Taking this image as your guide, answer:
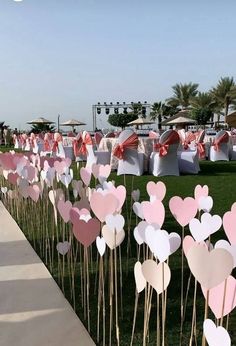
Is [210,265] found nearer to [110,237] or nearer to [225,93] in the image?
[110,237]

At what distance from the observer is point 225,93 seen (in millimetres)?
38969

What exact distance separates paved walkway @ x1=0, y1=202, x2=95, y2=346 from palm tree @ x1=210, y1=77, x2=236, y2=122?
1446 inches

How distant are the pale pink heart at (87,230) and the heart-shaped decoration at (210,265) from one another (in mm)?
756

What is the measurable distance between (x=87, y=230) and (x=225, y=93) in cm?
3888

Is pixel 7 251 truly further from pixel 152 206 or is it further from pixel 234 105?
pixel 234 105

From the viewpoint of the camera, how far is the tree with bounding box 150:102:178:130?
44.6m

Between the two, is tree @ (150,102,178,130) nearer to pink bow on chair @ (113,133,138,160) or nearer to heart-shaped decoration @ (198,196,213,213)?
pink bow on chair @ (113,133,138,160)

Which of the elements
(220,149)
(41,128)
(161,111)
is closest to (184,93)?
(161,111)

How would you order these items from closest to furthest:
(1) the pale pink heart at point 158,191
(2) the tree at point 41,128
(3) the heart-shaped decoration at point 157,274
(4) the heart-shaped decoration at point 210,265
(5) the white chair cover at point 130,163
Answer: (4) the heart-shaped decoration at point 210,265
(3) the heart-shaped decoration at point 157,274
(1) the pale pink heart at point 158,191
(5) the white chair cover at point 130,163
(2) the tree at point 41,128

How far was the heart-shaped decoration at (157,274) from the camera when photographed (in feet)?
4.87

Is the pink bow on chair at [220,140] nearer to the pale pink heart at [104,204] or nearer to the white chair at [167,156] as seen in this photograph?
the white chair at [167,156]

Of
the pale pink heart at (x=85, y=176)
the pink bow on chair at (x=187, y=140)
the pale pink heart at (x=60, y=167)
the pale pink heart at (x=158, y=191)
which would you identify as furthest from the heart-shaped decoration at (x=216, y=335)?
the pink bow on chair at (x=187, y=140)

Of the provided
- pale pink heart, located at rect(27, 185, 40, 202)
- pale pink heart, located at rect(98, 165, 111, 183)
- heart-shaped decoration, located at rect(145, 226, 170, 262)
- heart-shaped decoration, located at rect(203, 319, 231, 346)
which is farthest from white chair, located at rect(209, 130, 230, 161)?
heart-shaped decoration, located at rect(203, 319, 231, 346)

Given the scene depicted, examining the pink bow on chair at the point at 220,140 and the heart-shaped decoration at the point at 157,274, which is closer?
the heart-shaped decoration at the point at 157,274
